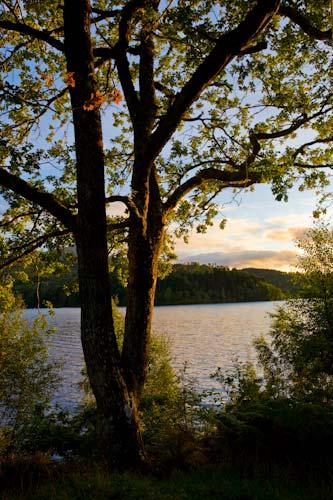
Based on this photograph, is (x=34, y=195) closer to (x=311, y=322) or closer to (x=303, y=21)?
(x=303, y=21)

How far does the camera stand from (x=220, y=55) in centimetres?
620

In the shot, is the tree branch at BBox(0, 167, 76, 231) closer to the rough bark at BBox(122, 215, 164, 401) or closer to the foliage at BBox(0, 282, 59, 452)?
the rough bark at BBox(122, 215, 164, 401)

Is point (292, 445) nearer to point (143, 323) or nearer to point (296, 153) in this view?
point (143, 323)

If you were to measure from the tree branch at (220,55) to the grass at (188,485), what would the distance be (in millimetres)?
5362

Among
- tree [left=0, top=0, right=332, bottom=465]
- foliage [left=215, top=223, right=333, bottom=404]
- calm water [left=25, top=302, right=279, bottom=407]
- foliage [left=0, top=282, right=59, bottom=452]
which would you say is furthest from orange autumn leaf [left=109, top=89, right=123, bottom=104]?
foliage [left=0, top=282, right=59, bottom=452]

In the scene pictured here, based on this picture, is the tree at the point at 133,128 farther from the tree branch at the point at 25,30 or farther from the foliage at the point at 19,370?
the foliage at the point at 19,370

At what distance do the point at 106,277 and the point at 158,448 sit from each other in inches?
130

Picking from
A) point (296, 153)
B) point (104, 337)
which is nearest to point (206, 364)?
point (296, 153)

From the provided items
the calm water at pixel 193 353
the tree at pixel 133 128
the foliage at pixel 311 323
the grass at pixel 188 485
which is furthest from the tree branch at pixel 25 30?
the calm water at pixel 193 353

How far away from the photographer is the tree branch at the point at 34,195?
Answer: 22.2 ft

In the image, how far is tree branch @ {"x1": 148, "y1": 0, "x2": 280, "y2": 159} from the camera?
5.74 meters

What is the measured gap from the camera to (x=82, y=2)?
6844mm

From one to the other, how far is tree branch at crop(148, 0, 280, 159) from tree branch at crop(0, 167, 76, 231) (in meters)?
1.97

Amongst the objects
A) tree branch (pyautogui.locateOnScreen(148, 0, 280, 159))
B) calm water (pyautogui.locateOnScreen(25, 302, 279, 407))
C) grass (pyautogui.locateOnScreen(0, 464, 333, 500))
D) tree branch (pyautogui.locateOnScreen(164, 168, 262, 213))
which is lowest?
calm water (pyautogui.locateOnScreen(25, 302, 279, 407))
